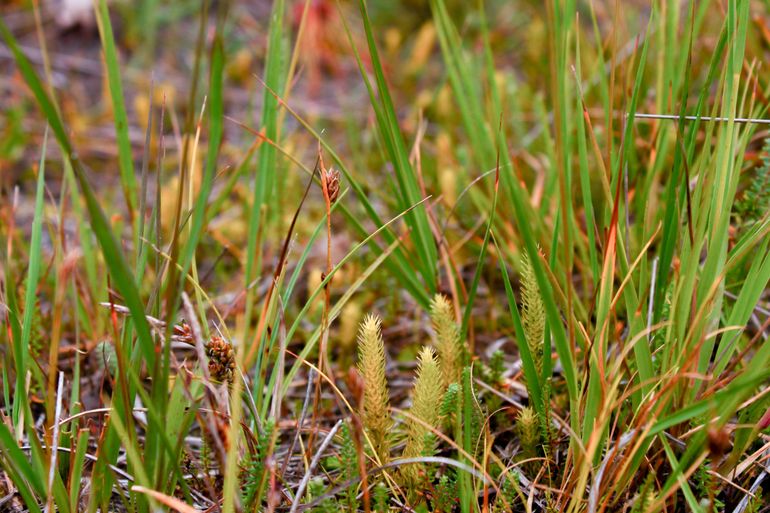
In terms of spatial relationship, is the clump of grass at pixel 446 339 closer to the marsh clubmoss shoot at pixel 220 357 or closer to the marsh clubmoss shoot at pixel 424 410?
the marsh clubmoss shoot at pixel 424 410

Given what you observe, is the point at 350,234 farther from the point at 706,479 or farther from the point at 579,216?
the point at 706,479

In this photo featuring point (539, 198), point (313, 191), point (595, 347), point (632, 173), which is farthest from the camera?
point (313, 191)

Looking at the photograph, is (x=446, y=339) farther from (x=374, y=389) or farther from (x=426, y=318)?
(x=426, y=318)

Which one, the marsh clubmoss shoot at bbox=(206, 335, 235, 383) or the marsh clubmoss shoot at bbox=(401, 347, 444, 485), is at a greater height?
the marsh clubmoss shoot at bbox=(206, 335, 235, 383)

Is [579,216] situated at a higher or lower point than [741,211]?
lower

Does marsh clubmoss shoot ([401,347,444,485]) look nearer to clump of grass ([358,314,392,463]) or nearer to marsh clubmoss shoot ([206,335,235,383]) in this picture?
clump of grass ([358,314,392,463])

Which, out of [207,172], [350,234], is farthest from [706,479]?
[350,234]

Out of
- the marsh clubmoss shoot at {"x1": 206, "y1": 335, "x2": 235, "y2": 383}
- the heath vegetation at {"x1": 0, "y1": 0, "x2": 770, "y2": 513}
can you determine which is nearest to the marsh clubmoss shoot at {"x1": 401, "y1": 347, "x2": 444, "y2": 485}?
the heath vegetation at {"x1": 0, "y1": 0, "x2": 770, "y2": 513}

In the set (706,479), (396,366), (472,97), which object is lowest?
(396,366)

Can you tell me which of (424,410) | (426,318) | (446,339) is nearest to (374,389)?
(424,410)
